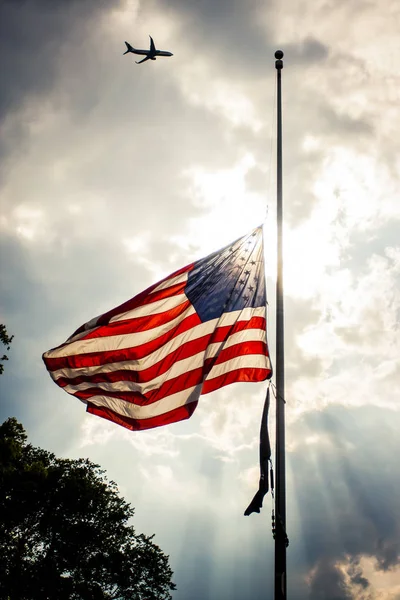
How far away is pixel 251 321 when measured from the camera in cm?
993

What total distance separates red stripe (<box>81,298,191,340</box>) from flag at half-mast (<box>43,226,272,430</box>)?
2 cm

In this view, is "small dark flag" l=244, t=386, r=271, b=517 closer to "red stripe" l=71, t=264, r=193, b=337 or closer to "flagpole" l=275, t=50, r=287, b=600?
"flagpole" l=275, t=50, r=287, b=600

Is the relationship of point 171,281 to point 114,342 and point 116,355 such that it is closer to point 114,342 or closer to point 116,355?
point 114,342

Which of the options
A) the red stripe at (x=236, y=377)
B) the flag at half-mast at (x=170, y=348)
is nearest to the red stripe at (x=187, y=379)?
the flag at half-mast at (x=170, y=348)

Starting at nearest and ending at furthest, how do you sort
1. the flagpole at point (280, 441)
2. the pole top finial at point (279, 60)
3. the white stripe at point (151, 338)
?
the flagpole at point (280, 441)
the white stripe at point (151, 338)
the pole top finial at point (279, 60)

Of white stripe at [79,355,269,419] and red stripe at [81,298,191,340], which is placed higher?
red stripe at [81,298,191,340]

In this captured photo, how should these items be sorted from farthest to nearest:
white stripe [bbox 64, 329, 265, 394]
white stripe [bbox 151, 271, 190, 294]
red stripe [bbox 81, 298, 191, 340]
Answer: white stripe [bbox 151, 271, 190, 294] → red stripe [bbox 81, 298, 191, 340] → white stripe [bbox 64, 329, 265, 394]

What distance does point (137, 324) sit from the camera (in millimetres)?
10180

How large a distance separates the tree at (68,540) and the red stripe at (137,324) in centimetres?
2709

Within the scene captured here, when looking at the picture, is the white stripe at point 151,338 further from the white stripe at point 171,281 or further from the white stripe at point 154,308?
the white stripe at point 171,281

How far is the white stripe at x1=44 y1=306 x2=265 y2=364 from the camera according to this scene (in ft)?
32.6

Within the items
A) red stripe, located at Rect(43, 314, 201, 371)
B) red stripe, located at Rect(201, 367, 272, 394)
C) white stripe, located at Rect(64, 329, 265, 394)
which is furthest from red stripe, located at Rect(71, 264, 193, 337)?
red stripe, located at Rect(201, 367, 272, 394)

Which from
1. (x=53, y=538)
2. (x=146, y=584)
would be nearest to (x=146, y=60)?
(x=53, y=538)

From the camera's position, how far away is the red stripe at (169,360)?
982 cm
